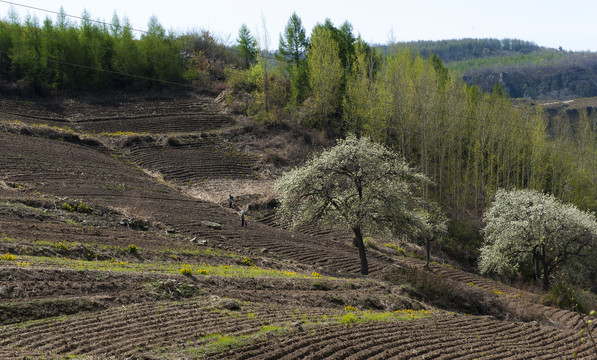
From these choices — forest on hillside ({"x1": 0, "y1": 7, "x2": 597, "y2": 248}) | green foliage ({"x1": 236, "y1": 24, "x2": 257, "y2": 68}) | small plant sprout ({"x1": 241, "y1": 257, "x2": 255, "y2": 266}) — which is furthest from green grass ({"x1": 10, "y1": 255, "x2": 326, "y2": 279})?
green foliage ({"x1": 236, "y1": 24, "x2": 257, "y2": 68})

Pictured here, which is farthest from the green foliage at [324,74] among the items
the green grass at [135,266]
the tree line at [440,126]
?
the green grass at [135,266]

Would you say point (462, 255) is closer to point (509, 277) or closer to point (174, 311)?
point (509, 277)

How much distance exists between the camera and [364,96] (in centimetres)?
5669

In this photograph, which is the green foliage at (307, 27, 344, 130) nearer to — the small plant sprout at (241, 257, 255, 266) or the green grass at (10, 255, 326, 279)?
the small plant sprout at (241, 257, 255, 266)

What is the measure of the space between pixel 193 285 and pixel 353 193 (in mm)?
12822

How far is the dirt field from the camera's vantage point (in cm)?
1272

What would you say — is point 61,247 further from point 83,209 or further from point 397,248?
point 397,248

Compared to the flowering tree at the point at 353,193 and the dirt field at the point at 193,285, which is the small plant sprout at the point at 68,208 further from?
the flowering tree at the point at 353,193

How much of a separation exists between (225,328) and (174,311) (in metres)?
2.04

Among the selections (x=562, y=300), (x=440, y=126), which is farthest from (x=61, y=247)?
(x=440, y=126)

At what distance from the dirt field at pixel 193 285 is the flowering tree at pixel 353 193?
2.86 metres

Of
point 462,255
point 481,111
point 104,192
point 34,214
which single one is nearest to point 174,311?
point 34,214

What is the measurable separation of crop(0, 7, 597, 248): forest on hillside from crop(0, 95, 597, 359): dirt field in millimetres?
18701

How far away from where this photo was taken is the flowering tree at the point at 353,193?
2672 cm
